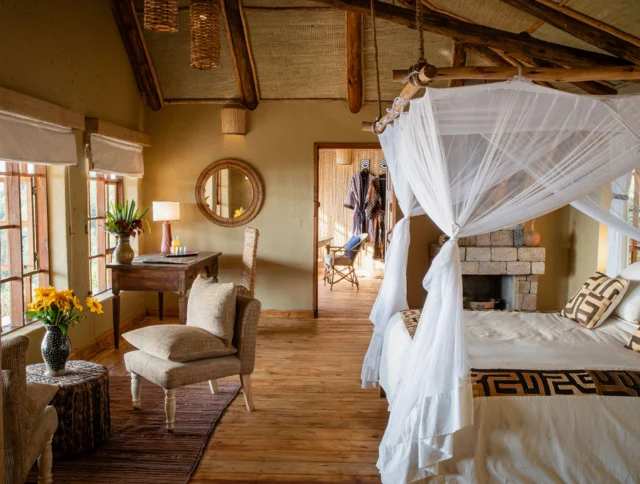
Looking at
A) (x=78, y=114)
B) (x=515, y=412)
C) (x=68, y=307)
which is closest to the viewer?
(x=515, y=412)

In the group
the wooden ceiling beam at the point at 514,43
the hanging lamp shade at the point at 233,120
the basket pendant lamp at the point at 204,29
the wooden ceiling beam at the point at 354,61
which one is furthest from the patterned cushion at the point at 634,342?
the hanging lamp shade at the point at 233,120

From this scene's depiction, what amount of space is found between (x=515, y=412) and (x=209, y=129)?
5.22m

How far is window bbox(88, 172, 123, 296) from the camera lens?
19.4ft

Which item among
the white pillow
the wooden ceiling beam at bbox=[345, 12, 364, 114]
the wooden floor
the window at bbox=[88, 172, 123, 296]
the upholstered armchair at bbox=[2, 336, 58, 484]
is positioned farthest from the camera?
the wooden ceiling beam at bbox=[345, 12, 364, 114]

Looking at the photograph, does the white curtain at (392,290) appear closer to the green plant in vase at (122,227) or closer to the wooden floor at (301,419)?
the wooden floor at (301,419)

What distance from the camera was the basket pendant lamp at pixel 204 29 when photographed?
4.41 meters

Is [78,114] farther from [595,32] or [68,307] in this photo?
[595,32]

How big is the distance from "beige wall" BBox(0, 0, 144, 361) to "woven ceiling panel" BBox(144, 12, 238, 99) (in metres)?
0.43

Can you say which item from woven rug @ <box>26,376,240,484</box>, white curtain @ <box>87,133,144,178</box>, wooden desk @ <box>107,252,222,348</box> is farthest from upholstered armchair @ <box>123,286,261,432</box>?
white curtain @ <box>87,133,144,178</box>

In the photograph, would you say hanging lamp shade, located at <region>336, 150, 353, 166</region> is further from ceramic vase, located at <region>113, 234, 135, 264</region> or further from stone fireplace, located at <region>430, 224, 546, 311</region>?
ceramic vase, located at <region>113, 234, 135, 264</region>

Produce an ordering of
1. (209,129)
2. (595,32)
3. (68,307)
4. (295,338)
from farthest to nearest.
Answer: (209,129)
(295,338)
(595,32)
(68,307)

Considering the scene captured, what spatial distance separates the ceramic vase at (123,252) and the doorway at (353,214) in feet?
10.6

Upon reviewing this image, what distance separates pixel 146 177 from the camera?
7.18 m

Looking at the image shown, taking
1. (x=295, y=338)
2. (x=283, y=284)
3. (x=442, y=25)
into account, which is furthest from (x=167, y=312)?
(x=442, y=25)
